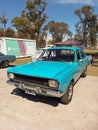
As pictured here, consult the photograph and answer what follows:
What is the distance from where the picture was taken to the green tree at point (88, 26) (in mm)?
44781

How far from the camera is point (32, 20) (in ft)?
132

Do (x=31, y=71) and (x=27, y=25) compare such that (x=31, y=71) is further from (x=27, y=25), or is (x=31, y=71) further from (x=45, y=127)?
(x=27, y=25)

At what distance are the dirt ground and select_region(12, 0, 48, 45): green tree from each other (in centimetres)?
3592

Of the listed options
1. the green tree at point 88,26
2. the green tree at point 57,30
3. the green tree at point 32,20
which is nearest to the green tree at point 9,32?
the green tree at point 32,20

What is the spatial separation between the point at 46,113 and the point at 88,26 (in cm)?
4703

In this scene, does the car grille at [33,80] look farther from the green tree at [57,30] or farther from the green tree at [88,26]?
the green tree at [57,30]

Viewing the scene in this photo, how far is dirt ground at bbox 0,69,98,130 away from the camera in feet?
10.9

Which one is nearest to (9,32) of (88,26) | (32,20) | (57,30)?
(32,20)

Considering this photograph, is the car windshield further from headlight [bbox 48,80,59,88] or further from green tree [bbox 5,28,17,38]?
green tree [bbox 5,28,17,38]

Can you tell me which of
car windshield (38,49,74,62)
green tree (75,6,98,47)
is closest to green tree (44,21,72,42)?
green tree (75,6,98,47)

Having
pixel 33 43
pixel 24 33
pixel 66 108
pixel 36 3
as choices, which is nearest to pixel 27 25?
pixel 24 33

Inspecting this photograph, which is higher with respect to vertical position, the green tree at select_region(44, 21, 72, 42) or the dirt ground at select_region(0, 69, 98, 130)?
the green tree at select_region(44, 21, 72, 42)

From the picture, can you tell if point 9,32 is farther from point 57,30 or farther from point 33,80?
point 57,30

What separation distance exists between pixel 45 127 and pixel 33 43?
64.3 ft
